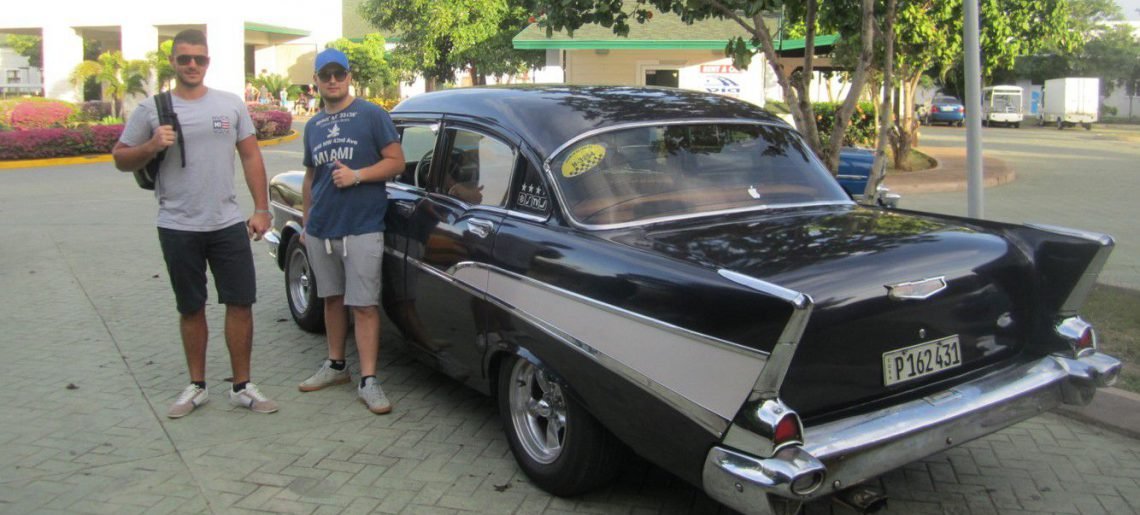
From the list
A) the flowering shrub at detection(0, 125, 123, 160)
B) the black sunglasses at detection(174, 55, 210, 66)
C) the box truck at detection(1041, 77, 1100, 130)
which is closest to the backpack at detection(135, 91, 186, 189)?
the black sunglasses at detection(174, 55, 210, 66)

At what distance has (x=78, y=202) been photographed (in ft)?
44.2

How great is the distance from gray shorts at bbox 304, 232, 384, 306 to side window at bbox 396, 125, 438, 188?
0.41 meters

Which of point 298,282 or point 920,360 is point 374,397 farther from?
point 920,360

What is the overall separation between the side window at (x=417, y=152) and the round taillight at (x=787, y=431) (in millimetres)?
2670

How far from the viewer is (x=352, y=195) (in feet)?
15.9

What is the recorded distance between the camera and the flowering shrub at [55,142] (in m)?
19.2

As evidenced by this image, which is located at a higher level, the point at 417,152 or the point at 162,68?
the point at 162,68

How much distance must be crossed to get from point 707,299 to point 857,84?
437 cm

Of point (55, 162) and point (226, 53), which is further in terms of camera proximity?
point (226, 53)

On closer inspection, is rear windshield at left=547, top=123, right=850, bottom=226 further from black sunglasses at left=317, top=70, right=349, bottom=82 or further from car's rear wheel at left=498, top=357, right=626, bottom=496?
black sunglasses at left=317, top=70, right=349, bottom=82

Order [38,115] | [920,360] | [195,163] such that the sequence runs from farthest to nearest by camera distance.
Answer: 1. [38,115]
2. [195,163]
3. [920,360]

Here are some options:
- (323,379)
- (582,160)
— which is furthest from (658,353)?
(323,379)

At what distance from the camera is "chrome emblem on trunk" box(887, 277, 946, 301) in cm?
322

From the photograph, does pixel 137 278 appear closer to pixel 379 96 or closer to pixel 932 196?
pixel 932 196
